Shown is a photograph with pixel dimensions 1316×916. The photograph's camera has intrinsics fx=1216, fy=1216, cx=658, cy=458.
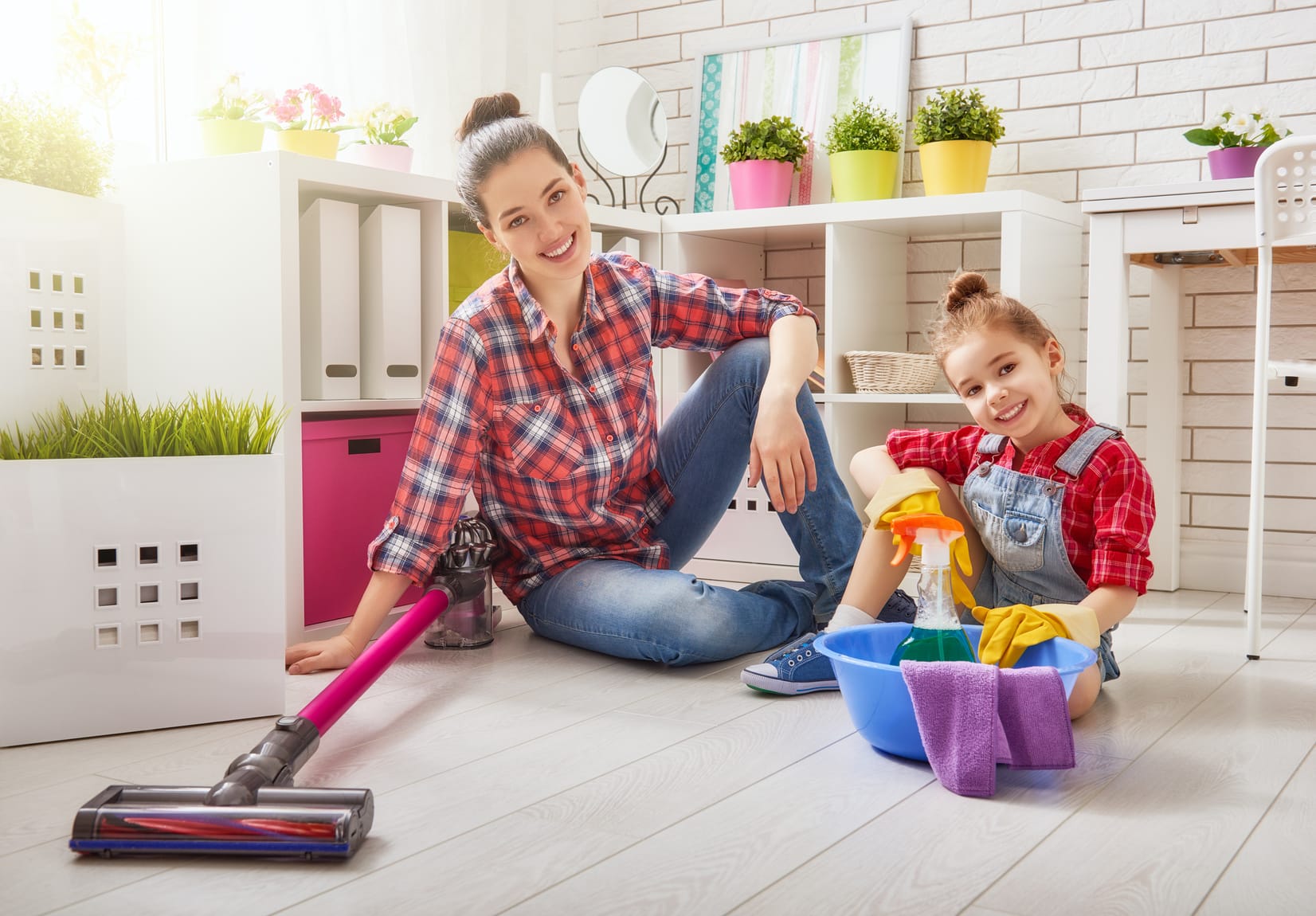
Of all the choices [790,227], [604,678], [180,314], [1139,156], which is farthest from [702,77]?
[604,678]

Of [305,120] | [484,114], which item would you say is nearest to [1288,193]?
[484,114]

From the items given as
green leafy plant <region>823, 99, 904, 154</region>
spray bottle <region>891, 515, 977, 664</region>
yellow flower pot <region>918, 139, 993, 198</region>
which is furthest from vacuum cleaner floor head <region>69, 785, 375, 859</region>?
green leafy plant <region>823, 99, 904, 154</region>

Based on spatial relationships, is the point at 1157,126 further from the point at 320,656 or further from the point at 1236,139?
the point at 320,656

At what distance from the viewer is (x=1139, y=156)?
2533mm

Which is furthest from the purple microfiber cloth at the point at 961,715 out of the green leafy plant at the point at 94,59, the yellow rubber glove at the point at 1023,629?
the green leafy plant at the point at 94,59

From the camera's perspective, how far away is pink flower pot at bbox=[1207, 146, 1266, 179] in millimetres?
2180

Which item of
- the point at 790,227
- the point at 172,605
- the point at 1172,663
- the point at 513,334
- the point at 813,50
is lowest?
the point at 1172,663

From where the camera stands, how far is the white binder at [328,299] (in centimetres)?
189

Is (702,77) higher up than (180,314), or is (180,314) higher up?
(702,77)

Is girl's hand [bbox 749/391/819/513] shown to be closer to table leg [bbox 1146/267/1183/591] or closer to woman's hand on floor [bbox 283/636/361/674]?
woman's hand on floor [bbox 283/636/361/674]

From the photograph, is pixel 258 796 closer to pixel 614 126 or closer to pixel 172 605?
pixel 172 605

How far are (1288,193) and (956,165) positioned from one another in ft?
2.49

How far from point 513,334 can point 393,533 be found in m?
0.34

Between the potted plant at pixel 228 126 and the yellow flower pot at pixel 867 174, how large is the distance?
122 centimetres
